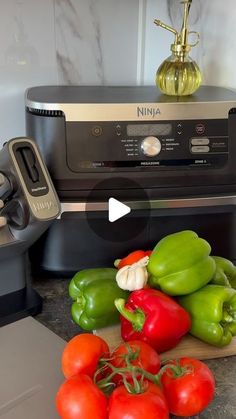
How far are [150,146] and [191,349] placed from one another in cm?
34

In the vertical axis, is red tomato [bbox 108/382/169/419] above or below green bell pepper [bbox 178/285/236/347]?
above

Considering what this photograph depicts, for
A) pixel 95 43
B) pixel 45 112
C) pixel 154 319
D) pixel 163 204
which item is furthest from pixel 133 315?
pixel 95 43

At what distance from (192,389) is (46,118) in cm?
49

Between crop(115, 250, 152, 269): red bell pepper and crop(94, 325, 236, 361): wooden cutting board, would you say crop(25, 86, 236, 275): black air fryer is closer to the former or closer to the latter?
crop(115, 250, 152, 269): red bell pepper

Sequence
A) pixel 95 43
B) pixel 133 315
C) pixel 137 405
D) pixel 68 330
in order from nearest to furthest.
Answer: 1. pixel 137 405
2. pixel 133 315
3. pixel 68 330
4. pixel 95 43

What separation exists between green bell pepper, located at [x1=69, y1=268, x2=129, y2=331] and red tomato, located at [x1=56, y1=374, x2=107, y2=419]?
22cm

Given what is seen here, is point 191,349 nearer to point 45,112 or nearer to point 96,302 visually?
point 96,302

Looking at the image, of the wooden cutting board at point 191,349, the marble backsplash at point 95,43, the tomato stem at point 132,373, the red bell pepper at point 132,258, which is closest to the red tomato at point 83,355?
the tomato stem at point 132,373

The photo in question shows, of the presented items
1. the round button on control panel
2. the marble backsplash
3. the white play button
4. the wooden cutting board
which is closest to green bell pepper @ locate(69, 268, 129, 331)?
the wooden cutting board

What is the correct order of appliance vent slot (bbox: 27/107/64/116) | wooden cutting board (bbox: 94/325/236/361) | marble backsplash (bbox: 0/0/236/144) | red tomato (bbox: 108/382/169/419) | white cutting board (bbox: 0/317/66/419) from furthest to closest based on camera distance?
1. marble backsplash (bbox: 0/0/236/144)
2. appliance vent slot (bbox: 27/107/64/116)
3. wooden cutting board (bbox: 94/325/236/361)
4. white cutting board (bbox: 0/317/66/419)
5. red tomato (bbox: 108/382/169/419)

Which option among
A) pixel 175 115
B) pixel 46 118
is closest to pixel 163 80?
pixel 175 115

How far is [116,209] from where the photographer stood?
0.85 m

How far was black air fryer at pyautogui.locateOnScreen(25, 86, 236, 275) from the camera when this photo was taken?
82 cm

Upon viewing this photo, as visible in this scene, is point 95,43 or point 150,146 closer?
point 150,146
